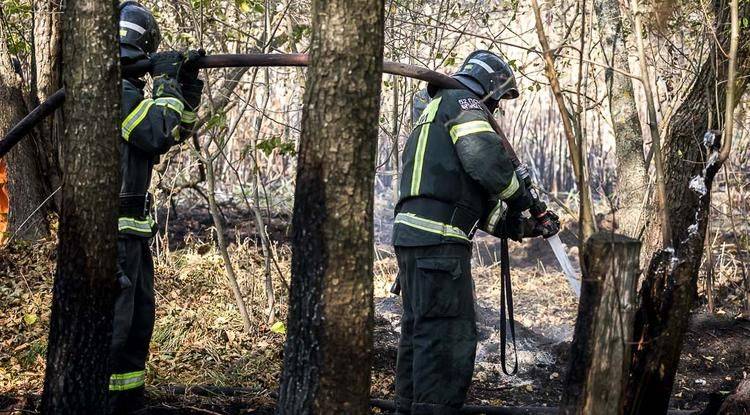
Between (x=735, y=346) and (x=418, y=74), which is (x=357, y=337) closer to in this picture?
(x=418, y=74)

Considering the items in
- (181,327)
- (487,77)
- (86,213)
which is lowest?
(181,327)

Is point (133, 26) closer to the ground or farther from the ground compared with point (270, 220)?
farther from the ground

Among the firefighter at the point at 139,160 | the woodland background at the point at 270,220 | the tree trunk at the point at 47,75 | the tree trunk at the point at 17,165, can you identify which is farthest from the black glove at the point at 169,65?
the tree trunk at the point at 17,165

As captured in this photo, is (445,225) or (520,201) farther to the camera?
(520,201)

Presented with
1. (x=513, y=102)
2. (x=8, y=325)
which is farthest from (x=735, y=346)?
(x=513, y=102)

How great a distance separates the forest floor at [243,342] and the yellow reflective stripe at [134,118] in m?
1.55

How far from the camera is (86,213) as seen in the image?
3383 mm

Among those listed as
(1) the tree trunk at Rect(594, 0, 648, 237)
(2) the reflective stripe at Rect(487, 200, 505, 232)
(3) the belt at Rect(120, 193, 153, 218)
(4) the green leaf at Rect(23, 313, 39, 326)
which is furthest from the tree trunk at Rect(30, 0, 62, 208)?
(1) the tree trunk at Rect(594, 0, 648, 237)

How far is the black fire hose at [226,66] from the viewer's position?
13.1 ft

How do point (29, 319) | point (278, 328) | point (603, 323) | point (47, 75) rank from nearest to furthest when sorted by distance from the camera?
point (603, 323) → point (29, 319) → point (278, 328) → point (47, 75)

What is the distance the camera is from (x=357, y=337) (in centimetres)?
311

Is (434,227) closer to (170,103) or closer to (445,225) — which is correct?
(445,225)

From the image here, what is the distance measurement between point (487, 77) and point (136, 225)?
→ 2132mm

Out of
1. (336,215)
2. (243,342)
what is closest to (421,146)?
(336,215)
